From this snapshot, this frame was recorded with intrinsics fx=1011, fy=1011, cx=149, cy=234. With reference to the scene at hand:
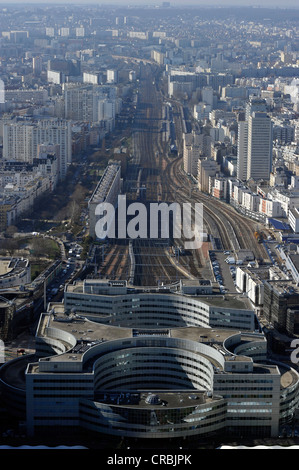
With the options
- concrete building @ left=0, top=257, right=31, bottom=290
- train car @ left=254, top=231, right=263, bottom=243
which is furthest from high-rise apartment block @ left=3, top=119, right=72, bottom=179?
concrete building @ left=0, top=257, right=31, bottom=290

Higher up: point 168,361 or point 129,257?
point 168,361

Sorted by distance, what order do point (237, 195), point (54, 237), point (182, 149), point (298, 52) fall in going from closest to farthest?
1. point (54, 237)
2. point (237, 195)
3. point (182, 149)
4. point (298, 52)

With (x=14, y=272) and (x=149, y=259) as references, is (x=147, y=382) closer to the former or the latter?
(x=14, y=272)

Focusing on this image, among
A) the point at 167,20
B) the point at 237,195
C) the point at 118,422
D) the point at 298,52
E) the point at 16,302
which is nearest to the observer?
the point at 118,422

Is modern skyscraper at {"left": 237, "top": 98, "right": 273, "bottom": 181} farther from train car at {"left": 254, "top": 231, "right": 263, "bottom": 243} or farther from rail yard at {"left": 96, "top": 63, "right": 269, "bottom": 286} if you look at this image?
train car at {"left": 254, "top": 231, "right": 263, "bottom": 243}

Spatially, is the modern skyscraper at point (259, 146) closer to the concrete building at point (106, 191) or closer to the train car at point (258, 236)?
the concrete building at point (106, 191)
